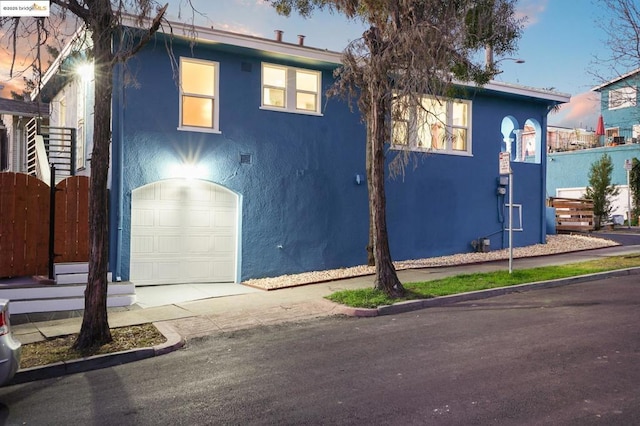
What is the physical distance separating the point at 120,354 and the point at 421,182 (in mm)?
11370

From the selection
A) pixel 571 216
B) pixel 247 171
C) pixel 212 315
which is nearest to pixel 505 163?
pixel 247 171

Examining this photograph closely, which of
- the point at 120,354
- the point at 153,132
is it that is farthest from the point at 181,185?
the point at 120,354

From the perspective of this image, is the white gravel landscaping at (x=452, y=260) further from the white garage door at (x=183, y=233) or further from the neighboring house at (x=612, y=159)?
the neighboring house at (x=612, y=159)

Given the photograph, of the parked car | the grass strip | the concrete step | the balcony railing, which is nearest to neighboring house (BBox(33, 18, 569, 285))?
the balcony railing

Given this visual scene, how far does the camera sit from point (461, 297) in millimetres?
10508

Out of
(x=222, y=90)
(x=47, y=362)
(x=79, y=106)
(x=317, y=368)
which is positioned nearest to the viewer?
(x=317, y=368)

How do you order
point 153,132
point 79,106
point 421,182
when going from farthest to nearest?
point 421,182, point 79,106, point 153,132

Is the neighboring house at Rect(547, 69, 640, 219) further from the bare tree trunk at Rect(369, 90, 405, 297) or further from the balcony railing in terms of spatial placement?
the balcony railing

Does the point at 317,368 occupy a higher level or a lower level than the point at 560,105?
lower

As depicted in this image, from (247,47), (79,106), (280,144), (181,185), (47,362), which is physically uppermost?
(247,47)

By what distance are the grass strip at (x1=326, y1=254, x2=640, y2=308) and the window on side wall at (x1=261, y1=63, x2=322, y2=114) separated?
19.1ft

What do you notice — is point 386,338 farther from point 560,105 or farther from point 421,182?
point 560,105

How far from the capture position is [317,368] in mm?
6379

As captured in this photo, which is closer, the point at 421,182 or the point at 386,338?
the point at 386,338
